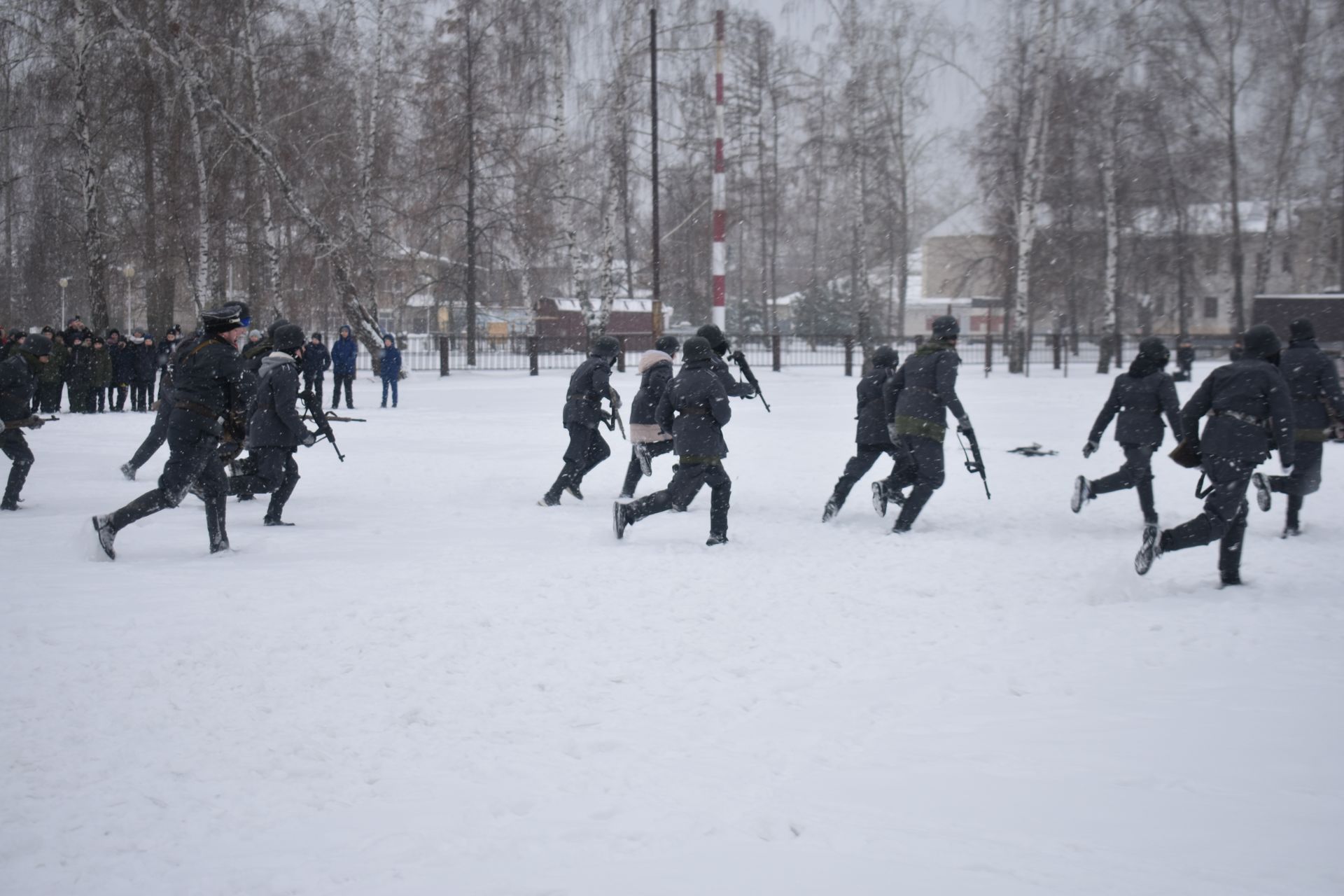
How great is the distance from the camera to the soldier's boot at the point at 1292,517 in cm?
880

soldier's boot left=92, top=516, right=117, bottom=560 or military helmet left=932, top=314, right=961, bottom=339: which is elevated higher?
military helmet left=932, top=314, right=961, bottom=339

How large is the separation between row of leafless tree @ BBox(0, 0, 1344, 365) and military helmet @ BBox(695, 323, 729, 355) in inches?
764

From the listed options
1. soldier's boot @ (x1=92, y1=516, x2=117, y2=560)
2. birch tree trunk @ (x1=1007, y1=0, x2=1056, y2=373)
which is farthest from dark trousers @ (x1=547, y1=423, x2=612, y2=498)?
birch tree trunk @ (x1=1007, y1=0, x2=1056, y2=373)

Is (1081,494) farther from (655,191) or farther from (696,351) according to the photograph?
(655,191)

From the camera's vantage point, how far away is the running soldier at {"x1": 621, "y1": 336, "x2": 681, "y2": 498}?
9.62m

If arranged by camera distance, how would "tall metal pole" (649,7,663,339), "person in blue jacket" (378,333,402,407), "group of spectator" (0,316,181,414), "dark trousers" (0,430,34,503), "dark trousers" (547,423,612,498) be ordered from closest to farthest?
"dark trousers" (0,430,34,503) < "dark trousers" (547,423,612,498) < "group of spectator" (0,316,181,414) < "person in blue jacket" (378,333,402,407) < "tall metal pole" (649,7,663,339)

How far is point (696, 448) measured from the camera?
8469 millimetres

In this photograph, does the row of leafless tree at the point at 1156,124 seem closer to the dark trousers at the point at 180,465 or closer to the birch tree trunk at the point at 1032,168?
the birch tree trunk at the point at 1032,168

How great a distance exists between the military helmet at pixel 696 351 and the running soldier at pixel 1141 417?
2.96m

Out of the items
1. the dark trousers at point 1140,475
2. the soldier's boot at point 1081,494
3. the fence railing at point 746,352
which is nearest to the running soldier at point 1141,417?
the dark trousers at point 1140,475

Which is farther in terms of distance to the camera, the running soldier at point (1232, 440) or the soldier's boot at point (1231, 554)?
the soldier's boot at point (1231, 554)

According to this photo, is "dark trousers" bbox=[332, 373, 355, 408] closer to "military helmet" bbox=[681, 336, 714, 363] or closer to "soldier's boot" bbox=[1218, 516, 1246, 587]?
"military helmet" bbox=[681, 336, 714, 363]

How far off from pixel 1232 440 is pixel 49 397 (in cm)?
1827

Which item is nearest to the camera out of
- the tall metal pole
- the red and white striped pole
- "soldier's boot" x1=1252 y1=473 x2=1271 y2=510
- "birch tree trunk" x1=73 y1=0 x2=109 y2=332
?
"soldier's boot" x1=1252 y1=473 x2=1271 y2=510
